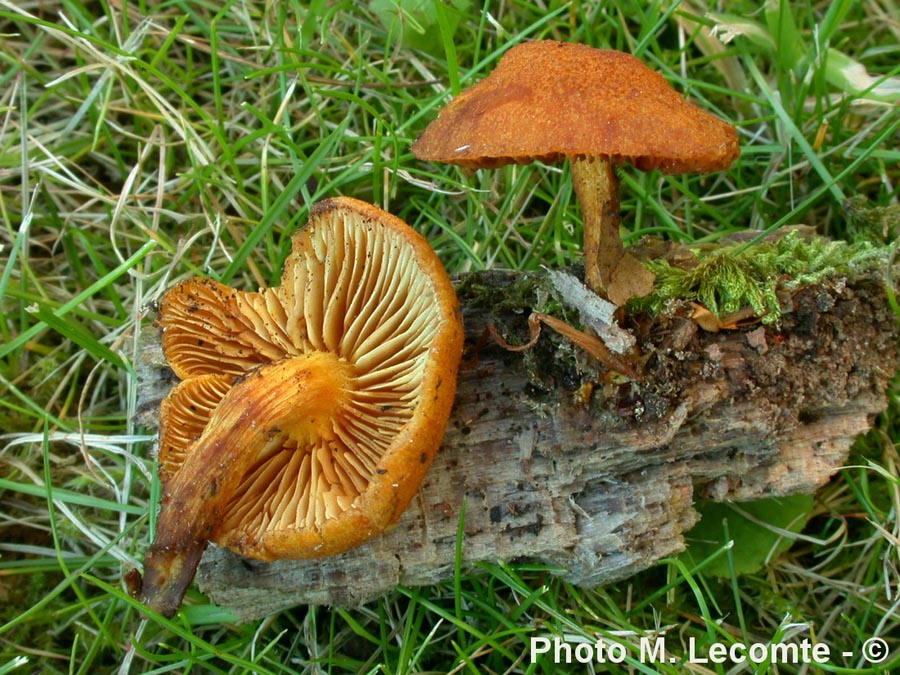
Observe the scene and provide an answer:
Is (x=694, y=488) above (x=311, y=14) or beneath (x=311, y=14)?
beneath

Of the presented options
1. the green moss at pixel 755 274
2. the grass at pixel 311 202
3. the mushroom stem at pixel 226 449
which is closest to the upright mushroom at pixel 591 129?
the green moss at pixel 755 274

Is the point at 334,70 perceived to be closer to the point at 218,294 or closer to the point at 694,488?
the point at 218,294

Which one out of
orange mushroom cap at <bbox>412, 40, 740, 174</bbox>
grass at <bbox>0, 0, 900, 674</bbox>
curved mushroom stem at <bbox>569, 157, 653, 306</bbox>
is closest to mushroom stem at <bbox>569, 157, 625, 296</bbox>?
curved mushroom stem at <bbox>569, 157, 653, 306</bbox>

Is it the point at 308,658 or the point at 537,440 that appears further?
the point at 308,658

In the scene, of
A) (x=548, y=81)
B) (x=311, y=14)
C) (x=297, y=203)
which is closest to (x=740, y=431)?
(x=548, y=81)

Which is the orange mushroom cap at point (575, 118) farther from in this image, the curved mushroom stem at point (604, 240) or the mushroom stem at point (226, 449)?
the mushroom stem at point (226, 449)

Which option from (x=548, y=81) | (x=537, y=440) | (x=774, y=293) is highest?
(x=548, y=81)

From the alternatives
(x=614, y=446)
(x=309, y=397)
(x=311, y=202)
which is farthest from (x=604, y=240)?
(x=311, y=202)
